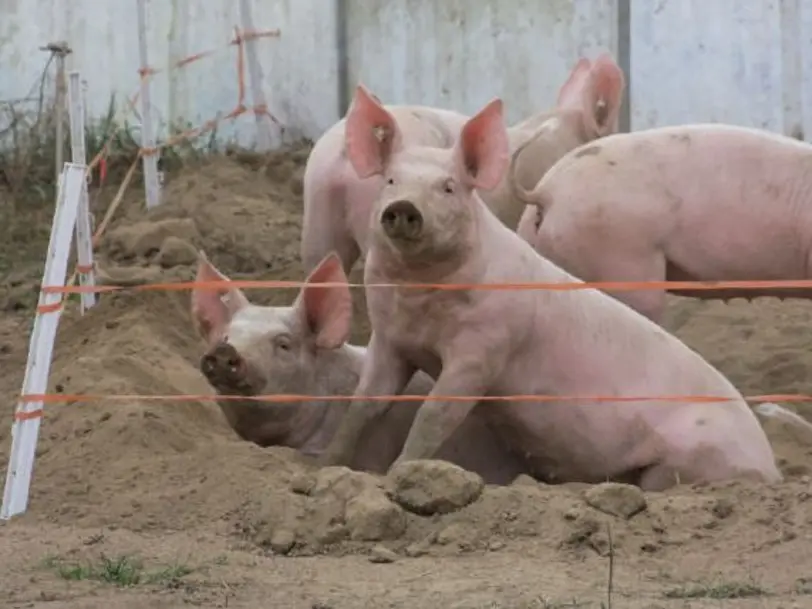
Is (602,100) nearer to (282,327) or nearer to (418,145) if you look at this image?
(418,145)

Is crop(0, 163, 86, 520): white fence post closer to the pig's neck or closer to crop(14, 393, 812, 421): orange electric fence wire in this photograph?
crop(14, 393, 812, 421): orange electric fence wire

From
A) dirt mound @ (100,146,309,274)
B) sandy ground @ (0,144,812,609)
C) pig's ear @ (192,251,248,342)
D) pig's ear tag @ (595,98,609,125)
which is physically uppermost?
pig's ear tag @ (595,98,609,125)

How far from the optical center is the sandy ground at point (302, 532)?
14.4 feet

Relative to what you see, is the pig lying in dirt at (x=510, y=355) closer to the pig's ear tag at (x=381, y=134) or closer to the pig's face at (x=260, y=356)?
the pig's ear tag at (x=381, y=134)

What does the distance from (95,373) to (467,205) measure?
1.71 meters

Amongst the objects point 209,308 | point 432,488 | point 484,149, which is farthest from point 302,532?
point 209,308

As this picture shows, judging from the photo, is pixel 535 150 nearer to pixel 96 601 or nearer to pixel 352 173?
pixel 352 173

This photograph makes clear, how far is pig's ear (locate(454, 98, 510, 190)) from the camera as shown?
6.20 m

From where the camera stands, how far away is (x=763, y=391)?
320 inches

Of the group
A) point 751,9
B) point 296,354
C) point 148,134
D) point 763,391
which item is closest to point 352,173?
point 296,354

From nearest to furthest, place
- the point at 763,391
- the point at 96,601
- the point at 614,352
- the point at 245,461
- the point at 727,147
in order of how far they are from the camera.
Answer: the point at 96,601, the point at 245,461, the point at 614,352, the point at 727,147, the point at 763,391

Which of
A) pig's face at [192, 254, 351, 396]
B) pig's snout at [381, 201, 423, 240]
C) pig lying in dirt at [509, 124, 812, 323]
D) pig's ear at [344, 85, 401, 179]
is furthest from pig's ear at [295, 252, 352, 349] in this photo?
pig lying in dirt at [509, 124, 812, 323]

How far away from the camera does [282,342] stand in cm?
668

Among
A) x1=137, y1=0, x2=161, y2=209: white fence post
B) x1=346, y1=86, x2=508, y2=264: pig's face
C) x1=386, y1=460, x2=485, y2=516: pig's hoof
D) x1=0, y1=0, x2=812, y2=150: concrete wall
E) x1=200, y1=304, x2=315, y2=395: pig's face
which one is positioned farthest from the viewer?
x1=0, y1=0, x2=812, y2=150: concrete wall
